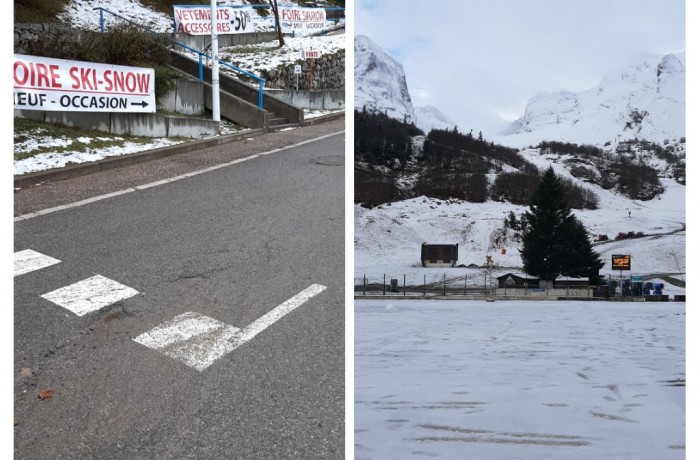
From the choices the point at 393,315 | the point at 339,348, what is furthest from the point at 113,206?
the point at 393,315

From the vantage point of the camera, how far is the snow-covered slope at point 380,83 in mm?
1472

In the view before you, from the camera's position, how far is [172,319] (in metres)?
1.94

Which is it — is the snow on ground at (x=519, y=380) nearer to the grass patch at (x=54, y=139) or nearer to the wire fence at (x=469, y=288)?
the wire fence at (x=469, y=288)

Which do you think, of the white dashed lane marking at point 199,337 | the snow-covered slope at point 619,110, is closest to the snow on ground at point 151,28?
the white dashed lane marking at point 199,337

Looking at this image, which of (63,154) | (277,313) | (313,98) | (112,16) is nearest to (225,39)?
(112,16)

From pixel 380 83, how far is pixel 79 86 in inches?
149

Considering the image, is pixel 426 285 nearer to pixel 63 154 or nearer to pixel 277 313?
pixel 277 313

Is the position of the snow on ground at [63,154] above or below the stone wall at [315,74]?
below

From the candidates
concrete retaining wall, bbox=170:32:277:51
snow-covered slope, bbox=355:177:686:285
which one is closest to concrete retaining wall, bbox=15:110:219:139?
concrete retaining wall, bbox=170:32:277:51

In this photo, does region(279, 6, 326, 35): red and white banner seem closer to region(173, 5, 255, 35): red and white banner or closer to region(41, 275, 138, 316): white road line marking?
region(173, 5, 255, 35): red and white banner

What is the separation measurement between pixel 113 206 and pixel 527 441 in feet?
8.85

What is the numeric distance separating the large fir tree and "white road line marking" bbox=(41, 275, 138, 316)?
1.45 meters

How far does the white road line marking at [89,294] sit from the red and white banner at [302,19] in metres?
8.92
